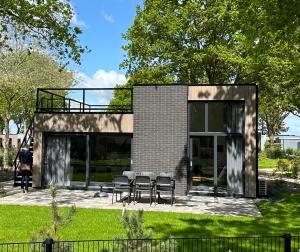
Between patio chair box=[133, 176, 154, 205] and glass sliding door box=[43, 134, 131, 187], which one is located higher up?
glass sliding door box=[43, 134, 131, 187]

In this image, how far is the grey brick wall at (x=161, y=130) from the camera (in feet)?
60.6

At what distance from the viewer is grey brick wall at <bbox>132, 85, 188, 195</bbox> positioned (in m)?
18.5

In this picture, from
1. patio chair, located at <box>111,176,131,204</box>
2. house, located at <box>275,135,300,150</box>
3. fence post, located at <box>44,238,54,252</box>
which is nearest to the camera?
fence post, located at <box>44,238,54,252</box>

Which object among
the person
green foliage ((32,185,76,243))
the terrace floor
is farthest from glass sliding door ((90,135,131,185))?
green foliage ((32,185,76,243))

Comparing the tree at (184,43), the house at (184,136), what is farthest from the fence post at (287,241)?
the tree at (184,43)

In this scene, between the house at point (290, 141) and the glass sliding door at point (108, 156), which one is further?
the house at point (290, 141)

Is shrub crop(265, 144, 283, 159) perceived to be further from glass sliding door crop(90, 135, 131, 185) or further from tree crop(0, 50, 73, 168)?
glass sliding door crop(90, 135, 131, 185)

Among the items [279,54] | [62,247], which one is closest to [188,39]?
[279,54]

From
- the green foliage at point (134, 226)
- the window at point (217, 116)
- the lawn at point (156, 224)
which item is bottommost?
the lawn at point (156, 224)

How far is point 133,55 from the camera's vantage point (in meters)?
33.1

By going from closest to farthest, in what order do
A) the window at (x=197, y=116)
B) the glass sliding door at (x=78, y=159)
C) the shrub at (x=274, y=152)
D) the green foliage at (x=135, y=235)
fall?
the green foliage at (x=135, y=235) < the window at (x=197, y=116) < the glass sliding door at (x=78, y=159) < the shrub at (x=274, y=152)

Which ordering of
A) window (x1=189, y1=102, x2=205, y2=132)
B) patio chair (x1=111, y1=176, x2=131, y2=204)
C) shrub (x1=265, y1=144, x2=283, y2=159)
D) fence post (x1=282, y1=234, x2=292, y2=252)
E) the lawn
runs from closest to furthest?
fence post (x1=282, y1=234, x2=292, y2=252)
the lawn
patio chair (x1=111, y1=176, x2=131, y2=204)
window (x1=189, y1=102, x2=205, y2=132)
shrub (x1=265, y1=144, x2=283, y2=159)

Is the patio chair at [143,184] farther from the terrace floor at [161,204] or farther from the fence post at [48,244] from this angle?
the fence post at [48,244]

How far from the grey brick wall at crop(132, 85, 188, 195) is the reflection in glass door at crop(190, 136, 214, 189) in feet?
1.57
